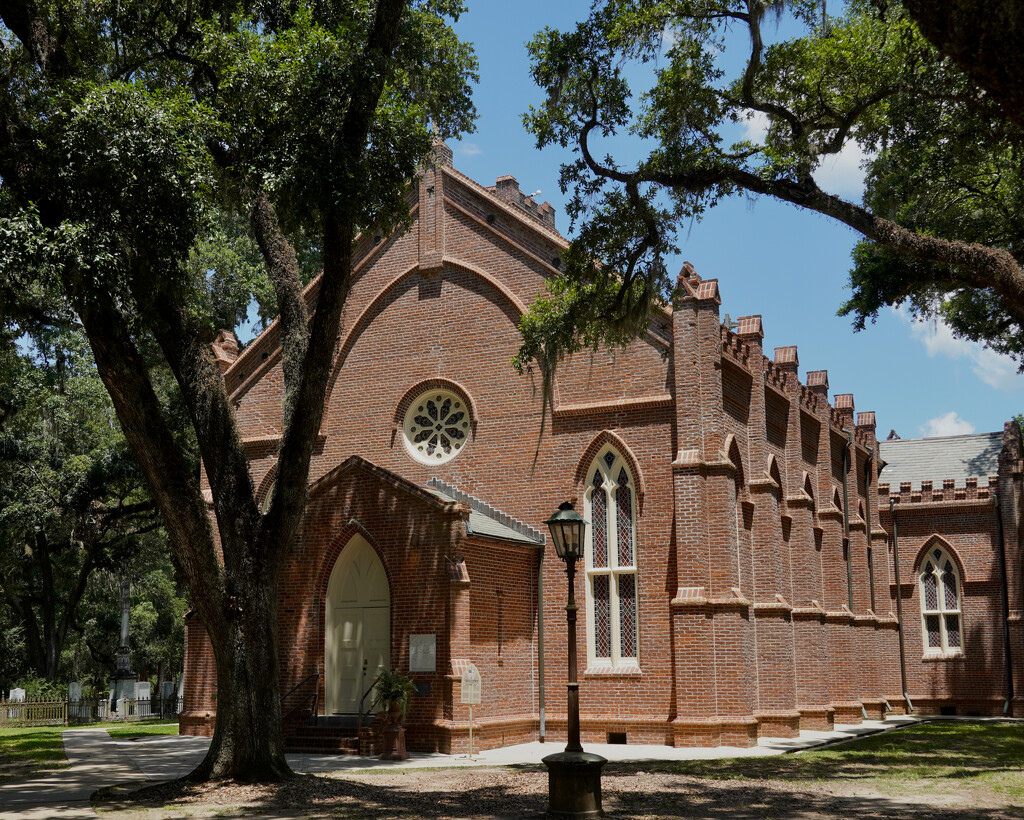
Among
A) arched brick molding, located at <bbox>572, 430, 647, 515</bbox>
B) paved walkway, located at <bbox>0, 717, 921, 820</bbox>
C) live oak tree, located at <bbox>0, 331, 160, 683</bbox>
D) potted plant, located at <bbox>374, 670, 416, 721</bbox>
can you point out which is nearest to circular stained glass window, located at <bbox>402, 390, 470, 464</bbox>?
arched brick molding, located at <bbox>572, 430, 647, 515</bbox>

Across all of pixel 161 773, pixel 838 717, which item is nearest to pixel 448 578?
pixel 161 773

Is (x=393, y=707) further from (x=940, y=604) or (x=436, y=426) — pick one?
(x=940, y=604)

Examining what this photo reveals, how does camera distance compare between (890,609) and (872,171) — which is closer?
(872,171)

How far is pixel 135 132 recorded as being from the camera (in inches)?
460

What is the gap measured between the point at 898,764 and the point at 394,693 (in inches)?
344

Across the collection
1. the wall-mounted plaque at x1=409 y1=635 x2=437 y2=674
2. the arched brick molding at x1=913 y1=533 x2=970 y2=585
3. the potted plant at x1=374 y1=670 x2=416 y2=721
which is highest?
the arched brick molding at x1=913 y1=533 x2=970 y2=585

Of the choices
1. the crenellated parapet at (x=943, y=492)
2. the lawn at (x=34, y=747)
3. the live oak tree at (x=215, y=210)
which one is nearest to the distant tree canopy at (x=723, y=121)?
the live oak tree at (x=215, y=210)

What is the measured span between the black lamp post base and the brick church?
690 centimetres

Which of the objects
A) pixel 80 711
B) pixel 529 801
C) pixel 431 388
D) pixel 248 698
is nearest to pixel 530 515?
pixel 431 388

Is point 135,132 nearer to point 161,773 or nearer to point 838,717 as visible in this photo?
point 161,773

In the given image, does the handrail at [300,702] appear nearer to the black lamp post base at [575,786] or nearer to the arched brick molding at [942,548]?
the black lamp post base at [575,786]

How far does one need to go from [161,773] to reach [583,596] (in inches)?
351

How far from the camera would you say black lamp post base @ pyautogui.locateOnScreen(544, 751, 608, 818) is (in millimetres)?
11383

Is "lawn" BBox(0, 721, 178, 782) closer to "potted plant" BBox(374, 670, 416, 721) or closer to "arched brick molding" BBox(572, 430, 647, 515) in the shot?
"potted plant" BBox(374, 670, 416, 721)
